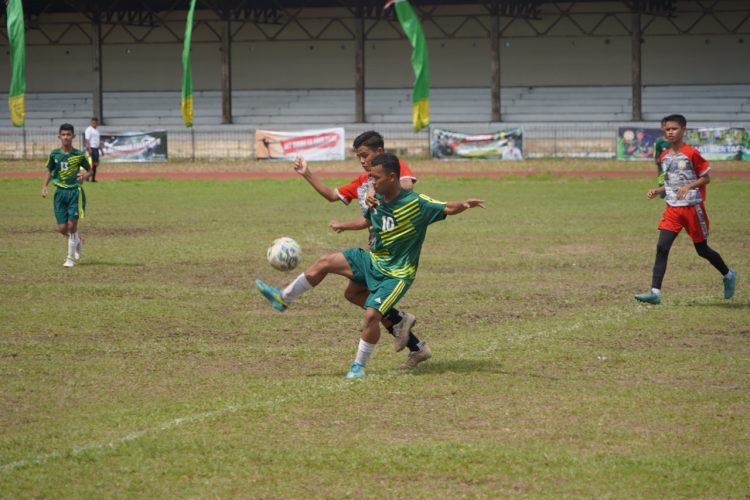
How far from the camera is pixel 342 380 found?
27.5 feet

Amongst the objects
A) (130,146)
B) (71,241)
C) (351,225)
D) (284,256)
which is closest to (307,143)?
(130,146)

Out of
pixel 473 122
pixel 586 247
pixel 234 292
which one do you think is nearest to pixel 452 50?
pixel 473 122

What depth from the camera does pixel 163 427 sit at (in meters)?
6.97

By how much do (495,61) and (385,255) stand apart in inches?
1554

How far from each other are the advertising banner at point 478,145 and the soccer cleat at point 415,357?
32.6m

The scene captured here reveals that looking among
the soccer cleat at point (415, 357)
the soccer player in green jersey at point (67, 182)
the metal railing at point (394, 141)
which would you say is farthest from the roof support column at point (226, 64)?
the soccer cleat at point (415, 357)

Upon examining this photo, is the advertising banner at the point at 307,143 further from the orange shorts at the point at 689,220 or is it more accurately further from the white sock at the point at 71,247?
the orange shorts at the point at 689,220

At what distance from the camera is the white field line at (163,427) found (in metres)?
6.26

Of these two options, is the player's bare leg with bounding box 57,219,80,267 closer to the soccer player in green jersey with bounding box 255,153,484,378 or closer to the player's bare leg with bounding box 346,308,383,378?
the soccer player in green jersey with bounding box 255,153,484,378

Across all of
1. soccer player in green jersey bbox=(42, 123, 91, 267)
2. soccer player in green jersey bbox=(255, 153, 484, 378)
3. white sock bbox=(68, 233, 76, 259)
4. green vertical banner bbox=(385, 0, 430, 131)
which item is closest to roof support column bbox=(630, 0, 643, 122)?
green vertical banner bbox=(385, 0, 430, 131)

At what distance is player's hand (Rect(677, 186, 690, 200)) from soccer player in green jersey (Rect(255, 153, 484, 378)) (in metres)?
4.33

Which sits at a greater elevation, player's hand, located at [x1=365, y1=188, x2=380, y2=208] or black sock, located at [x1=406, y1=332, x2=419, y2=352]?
player's hand, located at [x1=365, y1=188, x2=380, y2=208]

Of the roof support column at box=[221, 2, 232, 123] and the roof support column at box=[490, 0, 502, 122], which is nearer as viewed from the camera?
the roof support column at box=[490, 0, 502, 122]

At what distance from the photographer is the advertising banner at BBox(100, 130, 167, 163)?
42.2 meters
